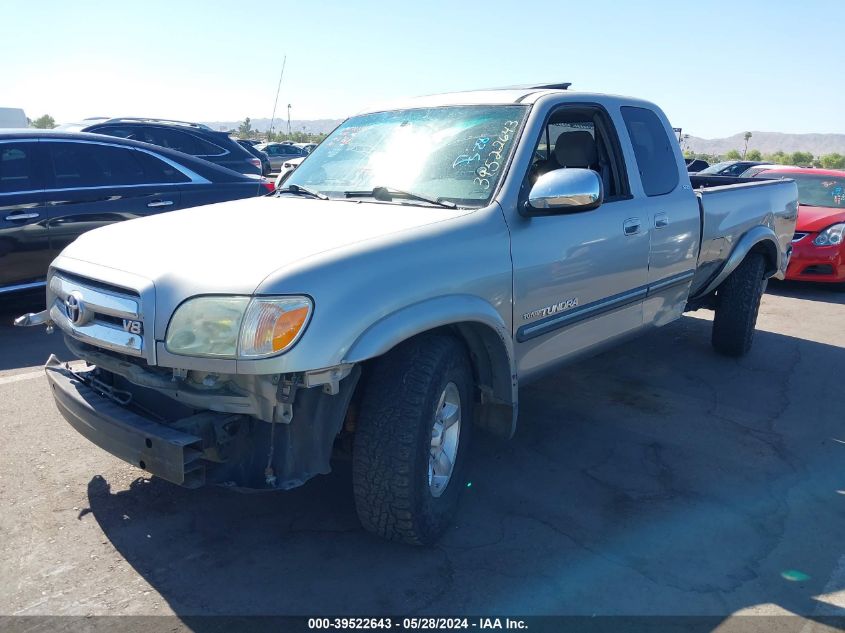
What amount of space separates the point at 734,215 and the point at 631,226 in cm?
177

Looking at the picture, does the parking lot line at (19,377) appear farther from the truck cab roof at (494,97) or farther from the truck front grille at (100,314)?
the truck cab roof at (494,97)

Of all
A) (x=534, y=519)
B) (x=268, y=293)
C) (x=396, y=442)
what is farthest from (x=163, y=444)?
(x=534, y=519)

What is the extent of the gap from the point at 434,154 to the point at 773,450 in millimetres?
2696

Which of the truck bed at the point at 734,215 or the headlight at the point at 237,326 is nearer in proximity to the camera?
the headlight at the point at 237,326

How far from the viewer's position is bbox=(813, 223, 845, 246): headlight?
30.2 feet

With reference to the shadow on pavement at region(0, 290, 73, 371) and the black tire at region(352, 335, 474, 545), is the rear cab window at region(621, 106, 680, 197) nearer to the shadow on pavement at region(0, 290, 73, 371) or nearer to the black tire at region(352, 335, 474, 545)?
the black tire at region(352, 335, 474, 545)

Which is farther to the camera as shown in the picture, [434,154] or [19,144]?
[19,144]

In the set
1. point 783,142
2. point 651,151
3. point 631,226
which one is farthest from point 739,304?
point 783,142

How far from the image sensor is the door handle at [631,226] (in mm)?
4234

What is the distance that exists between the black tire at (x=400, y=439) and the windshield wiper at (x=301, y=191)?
127 cm

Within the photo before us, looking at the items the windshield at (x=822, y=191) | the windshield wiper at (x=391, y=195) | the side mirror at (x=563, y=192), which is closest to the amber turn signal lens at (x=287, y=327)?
the windshield wiper at (x=391, y=195)

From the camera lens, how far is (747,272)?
5988mm

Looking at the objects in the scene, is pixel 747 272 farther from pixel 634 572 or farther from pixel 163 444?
pixel 163 444

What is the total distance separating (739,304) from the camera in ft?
19.5
